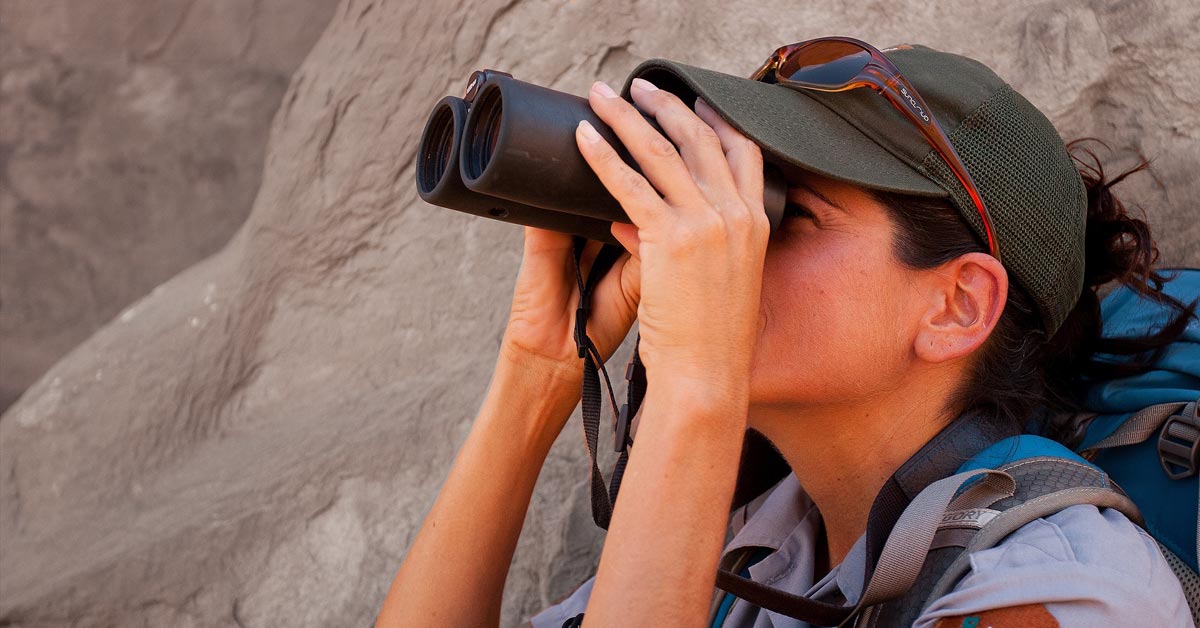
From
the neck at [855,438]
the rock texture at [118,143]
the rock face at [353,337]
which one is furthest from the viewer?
the rock texture at [118,143]

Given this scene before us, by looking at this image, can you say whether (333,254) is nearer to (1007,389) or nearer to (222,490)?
(222,490)

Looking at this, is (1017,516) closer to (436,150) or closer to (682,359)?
(682,359)

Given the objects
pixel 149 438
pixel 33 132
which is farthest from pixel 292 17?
pixel 149 438

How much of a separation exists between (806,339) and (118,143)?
2723mm

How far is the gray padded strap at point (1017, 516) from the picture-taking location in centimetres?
106

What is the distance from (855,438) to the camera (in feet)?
4.34

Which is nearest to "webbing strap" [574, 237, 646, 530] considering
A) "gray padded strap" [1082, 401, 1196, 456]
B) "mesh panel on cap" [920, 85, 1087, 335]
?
"mesh panel on cap" [920, 85, 1087, 335]

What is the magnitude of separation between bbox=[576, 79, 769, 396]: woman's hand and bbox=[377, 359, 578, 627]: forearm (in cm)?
45

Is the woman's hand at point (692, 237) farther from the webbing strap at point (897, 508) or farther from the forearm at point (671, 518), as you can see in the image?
the webbing strap at point (897, 508)

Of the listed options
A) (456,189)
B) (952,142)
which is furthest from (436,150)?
(952,142)

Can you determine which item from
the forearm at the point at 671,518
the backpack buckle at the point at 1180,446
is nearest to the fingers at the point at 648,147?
the forearm at the point at 671,518

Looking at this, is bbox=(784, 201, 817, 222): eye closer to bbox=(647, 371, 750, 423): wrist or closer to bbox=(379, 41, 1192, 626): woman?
bbox=(379, 41, 1192, 626): woman

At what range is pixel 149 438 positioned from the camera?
2.37 m

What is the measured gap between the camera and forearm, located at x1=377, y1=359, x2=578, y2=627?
57.2 inches
